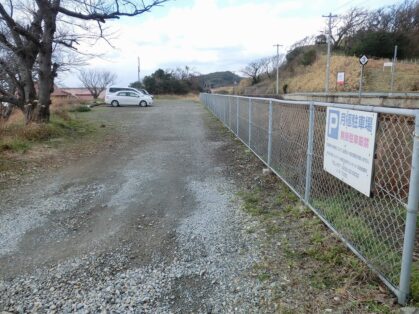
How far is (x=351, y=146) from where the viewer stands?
9.93ft

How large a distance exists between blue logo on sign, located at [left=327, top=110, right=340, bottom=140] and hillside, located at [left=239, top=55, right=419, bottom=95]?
A: 106 ft

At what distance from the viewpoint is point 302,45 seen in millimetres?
63844

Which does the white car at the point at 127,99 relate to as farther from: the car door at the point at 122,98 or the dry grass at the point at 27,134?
the dry grass at the point at 27,134

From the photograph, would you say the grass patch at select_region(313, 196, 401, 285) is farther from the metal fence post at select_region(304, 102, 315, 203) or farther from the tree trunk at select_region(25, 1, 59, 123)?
the tree trunk at select_region(25, 1, 59, 123)

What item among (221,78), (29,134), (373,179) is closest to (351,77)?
(29,134)

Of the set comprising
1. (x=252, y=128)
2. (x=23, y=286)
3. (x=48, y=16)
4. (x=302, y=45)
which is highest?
(x=302, y=45)

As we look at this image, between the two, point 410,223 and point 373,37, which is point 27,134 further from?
point 373,37

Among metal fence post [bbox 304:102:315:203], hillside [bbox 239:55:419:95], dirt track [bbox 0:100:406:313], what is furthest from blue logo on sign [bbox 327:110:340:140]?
hillside [bbox 239:55:419:95]

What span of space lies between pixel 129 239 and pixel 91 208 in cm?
120

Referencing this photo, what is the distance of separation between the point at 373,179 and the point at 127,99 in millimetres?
27663

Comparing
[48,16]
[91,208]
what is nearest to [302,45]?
[48,16]

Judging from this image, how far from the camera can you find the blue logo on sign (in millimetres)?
3328

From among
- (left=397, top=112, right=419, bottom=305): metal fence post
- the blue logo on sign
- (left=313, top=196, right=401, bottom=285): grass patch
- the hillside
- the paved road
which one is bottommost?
the paved road

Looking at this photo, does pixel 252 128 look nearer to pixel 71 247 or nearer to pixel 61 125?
pixel 71 247
